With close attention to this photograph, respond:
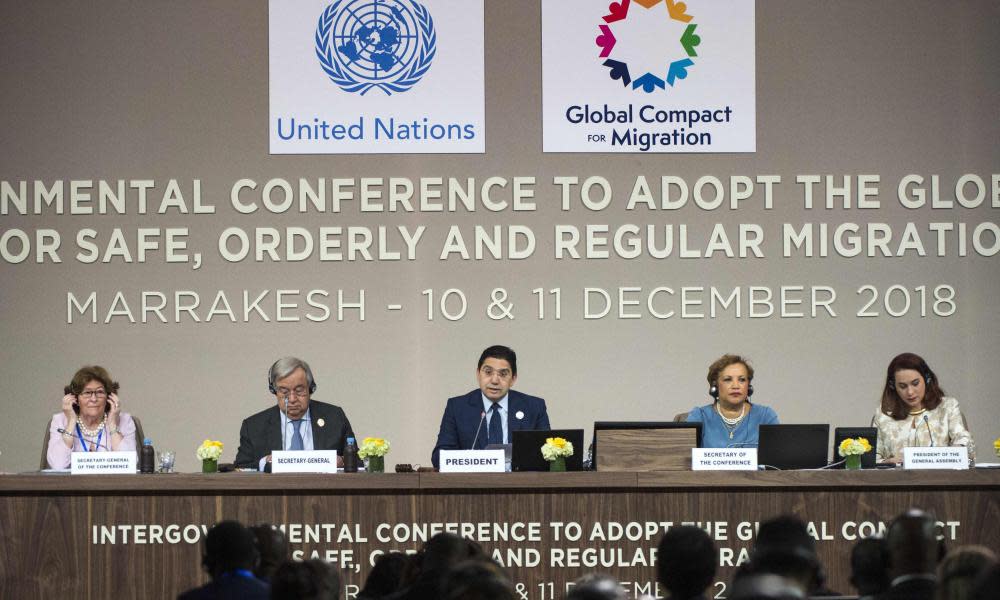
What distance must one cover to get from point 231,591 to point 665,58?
500 cm

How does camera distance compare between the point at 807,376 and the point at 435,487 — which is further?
the point at 807,376

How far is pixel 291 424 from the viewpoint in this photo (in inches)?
249

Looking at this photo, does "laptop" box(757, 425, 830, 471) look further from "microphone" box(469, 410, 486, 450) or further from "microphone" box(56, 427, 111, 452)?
"microphone" box(56, 427, 111, 452)

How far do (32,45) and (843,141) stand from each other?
4.74 meters

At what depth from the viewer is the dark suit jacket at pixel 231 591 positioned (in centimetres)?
334

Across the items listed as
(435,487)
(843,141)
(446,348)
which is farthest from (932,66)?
(435,487)

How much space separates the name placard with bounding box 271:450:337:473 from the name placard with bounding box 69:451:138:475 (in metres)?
0.61

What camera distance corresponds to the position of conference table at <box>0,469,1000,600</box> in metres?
5.19

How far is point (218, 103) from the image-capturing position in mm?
7566

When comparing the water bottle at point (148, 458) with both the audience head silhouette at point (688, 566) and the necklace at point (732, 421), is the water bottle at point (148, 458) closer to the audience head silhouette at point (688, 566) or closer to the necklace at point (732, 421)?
the necklace at point (732, 421)

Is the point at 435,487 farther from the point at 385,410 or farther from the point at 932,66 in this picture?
the point at 932,66

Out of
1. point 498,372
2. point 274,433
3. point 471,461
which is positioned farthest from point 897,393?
point 274,433

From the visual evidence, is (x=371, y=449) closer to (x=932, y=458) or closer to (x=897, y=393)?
(x=932, y=458)

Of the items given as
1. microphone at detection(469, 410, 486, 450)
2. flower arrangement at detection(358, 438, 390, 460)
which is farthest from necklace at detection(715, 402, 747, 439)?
flower arrangement at detection(358, 438, 390, 460)
